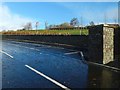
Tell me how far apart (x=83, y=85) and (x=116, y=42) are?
765 centimetres

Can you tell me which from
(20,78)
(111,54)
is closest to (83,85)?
(20,78)

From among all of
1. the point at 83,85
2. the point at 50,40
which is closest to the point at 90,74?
the point at 83,85

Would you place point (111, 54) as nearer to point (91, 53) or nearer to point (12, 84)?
point (91, 53)

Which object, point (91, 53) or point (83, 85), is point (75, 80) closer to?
point (83, 85)

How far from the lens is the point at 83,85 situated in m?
9.95

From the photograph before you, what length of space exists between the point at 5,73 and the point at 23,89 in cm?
400

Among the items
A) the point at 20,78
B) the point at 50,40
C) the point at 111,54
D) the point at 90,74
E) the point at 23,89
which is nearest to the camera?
the point at 23,89

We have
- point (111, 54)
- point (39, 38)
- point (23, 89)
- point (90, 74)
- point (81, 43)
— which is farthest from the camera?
point (39, 38)

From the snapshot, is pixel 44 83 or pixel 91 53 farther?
pixel 91 53

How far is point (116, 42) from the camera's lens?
1689 centimetres

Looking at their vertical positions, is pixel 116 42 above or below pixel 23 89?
above

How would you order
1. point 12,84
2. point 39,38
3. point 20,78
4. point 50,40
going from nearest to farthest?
point 12,84 → point 20,78 → point 50,40 → point 39,38

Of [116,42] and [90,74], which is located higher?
[116,42]

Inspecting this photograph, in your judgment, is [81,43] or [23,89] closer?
[23,89]
